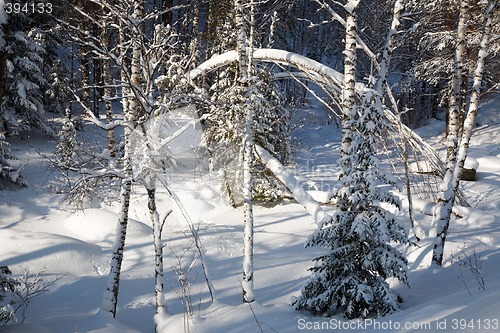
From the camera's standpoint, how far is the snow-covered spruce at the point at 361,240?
4.91m

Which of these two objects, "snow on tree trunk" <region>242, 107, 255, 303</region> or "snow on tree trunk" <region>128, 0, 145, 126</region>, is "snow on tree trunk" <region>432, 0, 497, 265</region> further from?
"snow on tree trunk" <region>128, 0, 145, 126</region>

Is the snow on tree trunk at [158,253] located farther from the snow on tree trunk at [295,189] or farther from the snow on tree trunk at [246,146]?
the snow on tree trunk at [295,189]

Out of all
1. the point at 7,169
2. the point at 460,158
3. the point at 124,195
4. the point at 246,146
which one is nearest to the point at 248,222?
the point at 246,146

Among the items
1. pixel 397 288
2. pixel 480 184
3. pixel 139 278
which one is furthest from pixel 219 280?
pixel 480 184

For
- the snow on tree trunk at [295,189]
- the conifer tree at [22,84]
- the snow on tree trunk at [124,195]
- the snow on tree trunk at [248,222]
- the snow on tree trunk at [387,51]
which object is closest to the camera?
the snow on tree trunk at [295,189]

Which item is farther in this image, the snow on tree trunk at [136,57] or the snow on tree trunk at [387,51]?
the snow on tree trunk at [136,57]

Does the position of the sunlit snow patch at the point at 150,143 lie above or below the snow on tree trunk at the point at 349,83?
below

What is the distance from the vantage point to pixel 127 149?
6691 millimetres

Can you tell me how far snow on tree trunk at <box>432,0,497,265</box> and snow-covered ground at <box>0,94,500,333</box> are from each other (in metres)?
0.64

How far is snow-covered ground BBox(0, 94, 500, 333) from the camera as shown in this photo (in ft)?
15.8

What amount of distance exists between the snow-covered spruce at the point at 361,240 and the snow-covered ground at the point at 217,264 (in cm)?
32

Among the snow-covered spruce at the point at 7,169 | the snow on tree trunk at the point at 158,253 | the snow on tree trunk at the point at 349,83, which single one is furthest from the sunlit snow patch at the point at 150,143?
the snow-covered spruce at the point at 7,169

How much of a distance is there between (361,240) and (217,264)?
19.2ft

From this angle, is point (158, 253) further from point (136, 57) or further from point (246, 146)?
point (136, 57)
